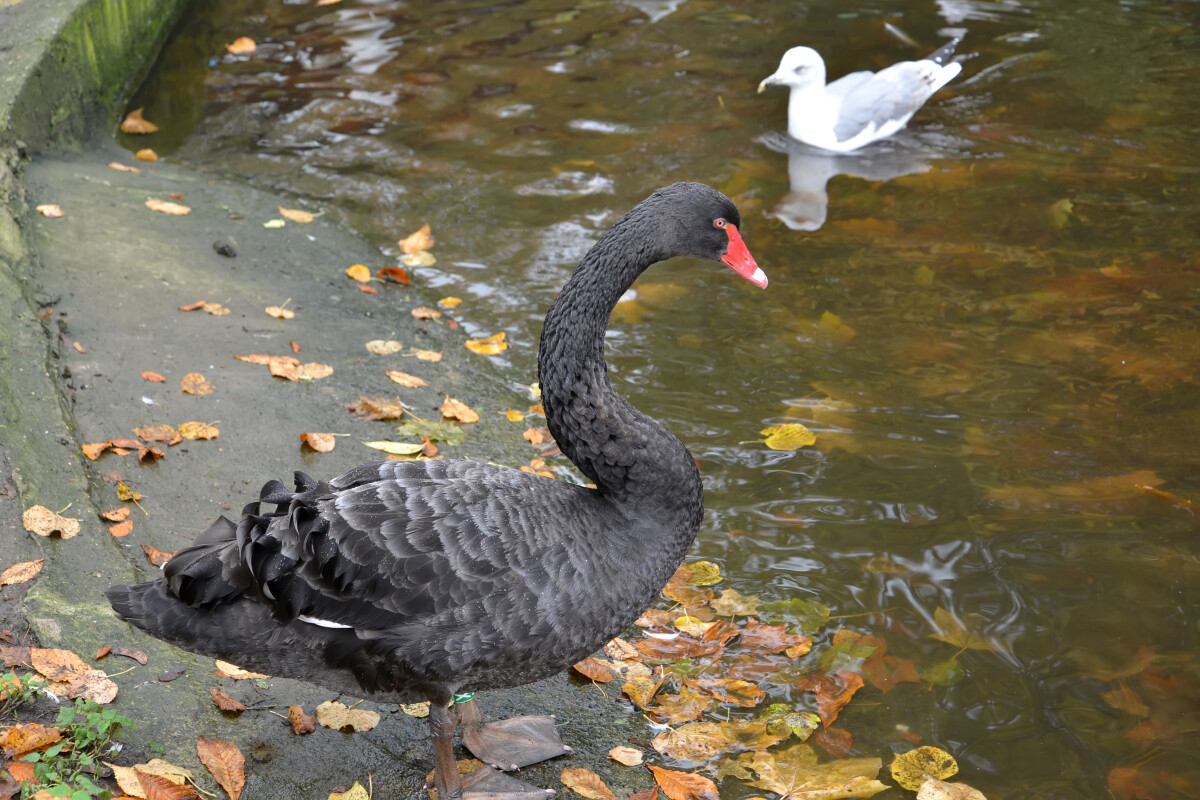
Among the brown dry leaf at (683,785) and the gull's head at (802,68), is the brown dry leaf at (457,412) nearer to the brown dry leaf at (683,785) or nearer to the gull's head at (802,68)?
the brown dry leaf at (683,785)

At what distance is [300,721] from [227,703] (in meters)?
0.22

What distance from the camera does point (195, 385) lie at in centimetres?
449

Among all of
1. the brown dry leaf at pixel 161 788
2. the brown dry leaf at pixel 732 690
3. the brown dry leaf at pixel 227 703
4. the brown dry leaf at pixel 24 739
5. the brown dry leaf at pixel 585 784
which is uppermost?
the brown dry leaf at pixel 24 739

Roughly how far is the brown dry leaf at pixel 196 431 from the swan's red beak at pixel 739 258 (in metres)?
2.22

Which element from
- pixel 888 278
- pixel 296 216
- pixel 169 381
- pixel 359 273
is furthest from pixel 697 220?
pixel 296 216

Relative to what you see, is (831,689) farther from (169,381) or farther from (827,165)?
(827,165)

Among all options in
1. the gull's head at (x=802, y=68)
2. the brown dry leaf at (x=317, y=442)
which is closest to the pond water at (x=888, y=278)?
the gull's head at (x=802, y=68)

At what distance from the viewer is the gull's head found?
756 centimetres

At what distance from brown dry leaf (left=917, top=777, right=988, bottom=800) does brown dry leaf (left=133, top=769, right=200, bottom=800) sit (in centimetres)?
212

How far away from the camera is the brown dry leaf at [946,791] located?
3.22m

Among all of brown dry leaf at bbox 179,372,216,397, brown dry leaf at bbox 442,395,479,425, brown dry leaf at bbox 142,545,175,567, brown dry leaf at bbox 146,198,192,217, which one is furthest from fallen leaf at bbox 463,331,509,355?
brown dry leaf at bbox 142,545,175,567

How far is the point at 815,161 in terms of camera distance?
24.9ft

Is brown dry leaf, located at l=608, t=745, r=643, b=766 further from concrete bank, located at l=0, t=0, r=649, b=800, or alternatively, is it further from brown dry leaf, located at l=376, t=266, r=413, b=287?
brown dry leaf, located at l=376, t=266, r=413, b=287

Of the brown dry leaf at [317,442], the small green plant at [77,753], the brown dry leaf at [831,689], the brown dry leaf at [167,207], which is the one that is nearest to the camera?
the small green plant at [77,753]
